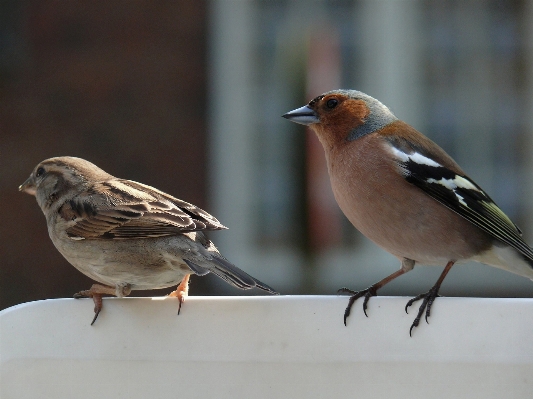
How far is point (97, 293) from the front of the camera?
2.89 m

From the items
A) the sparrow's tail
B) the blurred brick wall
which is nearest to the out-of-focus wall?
the blurred brick wall

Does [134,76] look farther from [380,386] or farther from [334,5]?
[380,386]

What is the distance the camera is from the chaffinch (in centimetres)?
334

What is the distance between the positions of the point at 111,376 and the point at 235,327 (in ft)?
1.27

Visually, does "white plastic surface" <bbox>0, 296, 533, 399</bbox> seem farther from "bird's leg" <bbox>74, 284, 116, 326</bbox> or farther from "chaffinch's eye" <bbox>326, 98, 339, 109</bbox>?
"chaffinch's eye" <bbox>326, 98, 339, 109</bbox>

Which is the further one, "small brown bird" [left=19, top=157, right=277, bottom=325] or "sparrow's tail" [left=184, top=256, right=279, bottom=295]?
"small brown bird" [left=19, top=157, right=277, bottom=325]

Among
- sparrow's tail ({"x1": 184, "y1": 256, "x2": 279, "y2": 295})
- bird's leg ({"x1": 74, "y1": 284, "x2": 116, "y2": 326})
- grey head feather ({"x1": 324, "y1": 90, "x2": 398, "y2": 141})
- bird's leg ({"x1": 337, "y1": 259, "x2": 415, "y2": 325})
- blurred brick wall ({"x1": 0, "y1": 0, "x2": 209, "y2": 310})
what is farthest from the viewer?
blurred brick wall ({"x1": 0, "y1": 0, "x2": 209, "y2": 310})

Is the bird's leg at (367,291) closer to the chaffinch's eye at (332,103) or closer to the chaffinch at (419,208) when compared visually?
the chaffinch at (419,208)

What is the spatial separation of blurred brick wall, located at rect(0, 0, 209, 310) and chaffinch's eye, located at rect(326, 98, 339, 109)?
4024 millimetres

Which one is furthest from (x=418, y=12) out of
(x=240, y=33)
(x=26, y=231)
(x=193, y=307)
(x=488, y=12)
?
(x=193, y=307)

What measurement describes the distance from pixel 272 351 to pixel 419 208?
1.10 meters

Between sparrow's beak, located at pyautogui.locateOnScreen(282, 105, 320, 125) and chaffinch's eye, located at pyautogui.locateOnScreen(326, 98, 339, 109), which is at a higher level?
chaffinch's eye, located at pyautogui.locateOnScreen(326, 98, 339, 109)

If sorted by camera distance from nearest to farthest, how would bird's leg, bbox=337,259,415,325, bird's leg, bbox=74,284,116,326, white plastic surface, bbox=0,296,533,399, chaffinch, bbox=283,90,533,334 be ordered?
1. white plastic surface, bbox=0,296,533,399
2. bird's leg, bbox=337,259,415,325
3. bird's leg, bbox=74,284,116,326
4. chaffinch, bbox=283,90,533,334

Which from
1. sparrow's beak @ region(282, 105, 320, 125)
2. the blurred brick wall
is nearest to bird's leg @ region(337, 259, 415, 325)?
sparrow's beak @ region(282, 105, 320, 125)
